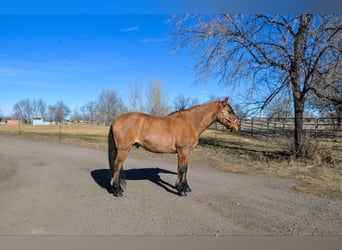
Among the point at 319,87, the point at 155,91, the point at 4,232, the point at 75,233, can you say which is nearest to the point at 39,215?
the point at 4,232

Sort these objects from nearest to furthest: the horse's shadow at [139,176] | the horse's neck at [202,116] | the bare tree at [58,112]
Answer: the horse's neck at [202,116]
the horse's shadow at [139,176]
the bare tree at [58,112]

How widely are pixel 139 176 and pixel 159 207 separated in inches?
106

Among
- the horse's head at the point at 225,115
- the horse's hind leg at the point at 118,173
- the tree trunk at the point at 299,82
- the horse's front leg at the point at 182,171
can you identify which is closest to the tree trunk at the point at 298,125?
the tree trunk at the point at 299,82

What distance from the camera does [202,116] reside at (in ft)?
18.5

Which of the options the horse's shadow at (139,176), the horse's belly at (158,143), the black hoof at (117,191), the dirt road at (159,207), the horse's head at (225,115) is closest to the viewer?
the dirt road at (159,207)

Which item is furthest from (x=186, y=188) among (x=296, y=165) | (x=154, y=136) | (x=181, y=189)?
(x=296, y=165)

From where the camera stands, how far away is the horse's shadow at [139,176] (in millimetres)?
6077

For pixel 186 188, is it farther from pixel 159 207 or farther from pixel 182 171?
pixel 159 207

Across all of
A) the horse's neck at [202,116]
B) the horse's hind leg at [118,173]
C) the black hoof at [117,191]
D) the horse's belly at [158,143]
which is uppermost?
the horse's neck at [202,116]

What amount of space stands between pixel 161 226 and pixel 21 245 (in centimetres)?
162

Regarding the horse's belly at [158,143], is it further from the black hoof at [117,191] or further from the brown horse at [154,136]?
the black hoof at [117,191]

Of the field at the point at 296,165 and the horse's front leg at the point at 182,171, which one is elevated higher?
the horse's front leg at the point at 182,171

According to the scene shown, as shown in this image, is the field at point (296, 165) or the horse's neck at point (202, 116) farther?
the field at point (296, 165)

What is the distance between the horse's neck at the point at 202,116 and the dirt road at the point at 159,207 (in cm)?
132
